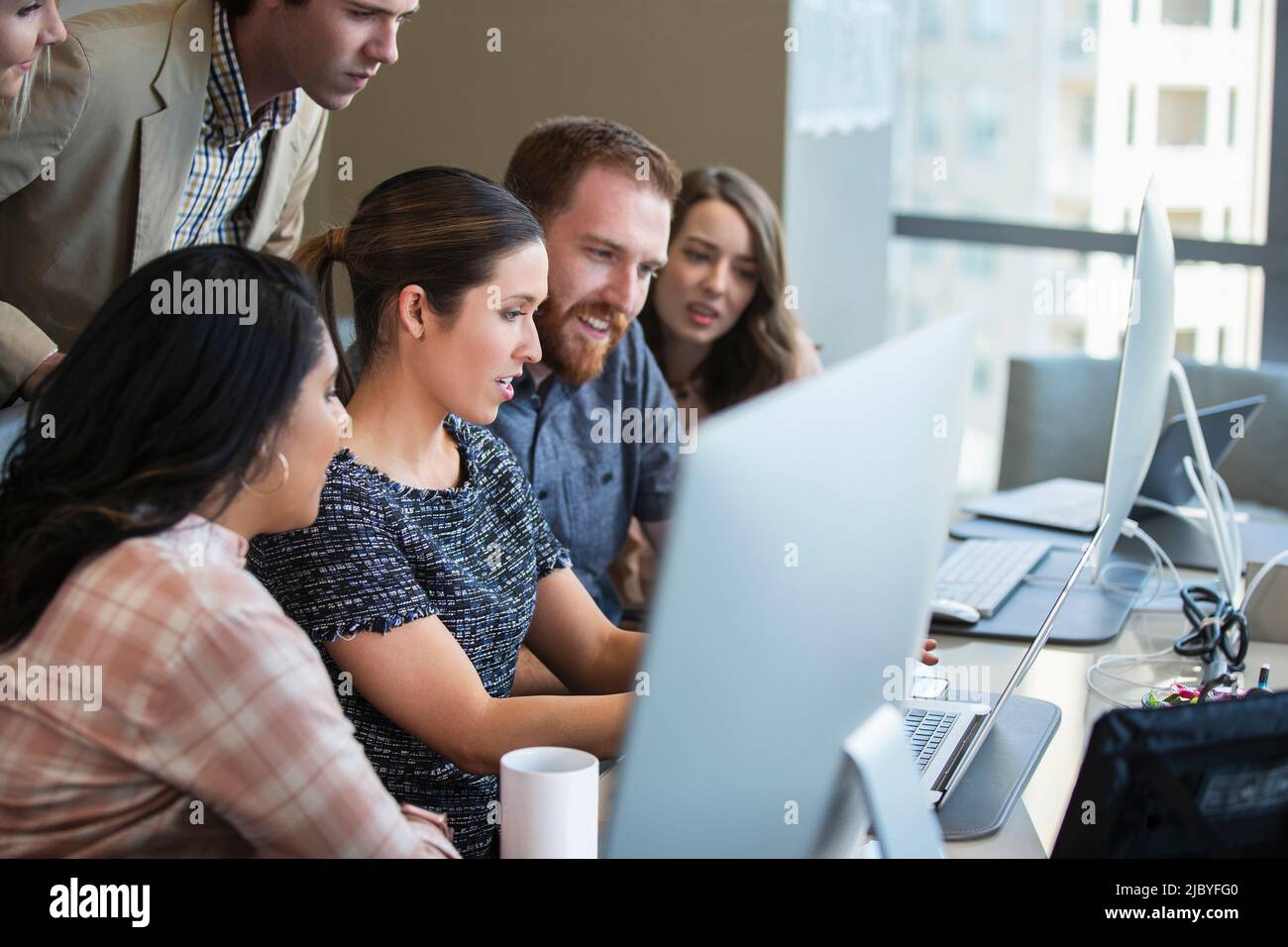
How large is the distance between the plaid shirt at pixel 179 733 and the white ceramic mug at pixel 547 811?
0.07 meters

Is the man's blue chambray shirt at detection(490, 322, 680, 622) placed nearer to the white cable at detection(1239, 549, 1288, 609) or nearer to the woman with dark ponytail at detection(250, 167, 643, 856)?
the woman with dark ponytail at detection(250, 167, 643, 856)

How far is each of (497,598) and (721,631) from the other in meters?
0.90

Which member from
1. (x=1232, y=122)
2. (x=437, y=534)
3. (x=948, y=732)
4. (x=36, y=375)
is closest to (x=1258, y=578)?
(x=948, y=732)

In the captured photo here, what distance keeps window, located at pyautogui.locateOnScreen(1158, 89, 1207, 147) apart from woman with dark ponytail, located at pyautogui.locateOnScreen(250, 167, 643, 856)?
127 inches

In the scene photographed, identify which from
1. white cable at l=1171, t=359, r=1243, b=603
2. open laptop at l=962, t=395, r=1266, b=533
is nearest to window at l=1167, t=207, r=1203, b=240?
open laptop at l=962, t=395, r=1266, b=533

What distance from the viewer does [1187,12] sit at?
4.10 metres

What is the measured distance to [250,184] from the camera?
2.21 m

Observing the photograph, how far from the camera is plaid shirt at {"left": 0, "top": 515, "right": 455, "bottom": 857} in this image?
2.96ft

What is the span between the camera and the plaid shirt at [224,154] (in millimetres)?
1961

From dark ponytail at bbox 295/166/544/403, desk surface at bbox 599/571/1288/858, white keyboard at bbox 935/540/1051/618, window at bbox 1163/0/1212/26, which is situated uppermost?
window at bbox 1163/0/1212/26

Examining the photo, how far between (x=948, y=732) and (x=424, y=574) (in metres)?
0.54

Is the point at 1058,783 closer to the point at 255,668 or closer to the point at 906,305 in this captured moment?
the point at 255,668

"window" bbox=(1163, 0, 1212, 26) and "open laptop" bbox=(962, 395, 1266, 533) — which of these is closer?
"open laptop" bbox=(962, 395, 1266, 533)
